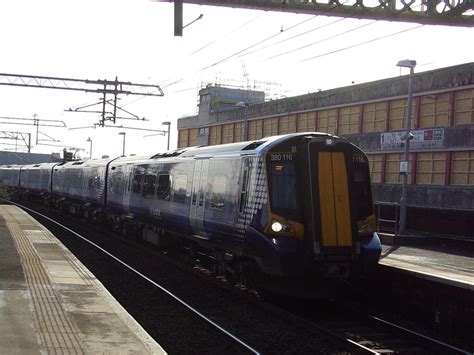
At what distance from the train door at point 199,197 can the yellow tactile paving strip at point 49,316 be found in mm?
3342

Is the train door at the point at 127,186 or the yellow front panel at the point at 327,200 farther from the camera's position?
the train door at the point at 127,186

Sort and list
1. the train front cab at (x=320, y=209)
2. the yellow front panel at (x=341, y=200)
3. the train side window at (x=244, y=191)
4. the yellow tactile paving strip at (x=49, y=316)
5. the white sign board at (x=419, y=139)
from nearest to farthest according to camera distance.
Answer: the yellow tactile paving strip at (x=49, y=316), the train front cab at (x=320, y=209), the yellow front panel at (x=341, y=200), the train side window at (x=244, y=191), the white sign board at (x=419, y=139)

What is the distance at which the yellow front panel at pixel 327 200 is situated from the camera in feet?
29.9

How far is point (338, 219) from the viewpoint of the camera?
9.25 meters

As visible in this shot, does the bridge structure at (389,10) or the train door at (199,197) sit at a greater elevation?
the bridge structure at (389,10)

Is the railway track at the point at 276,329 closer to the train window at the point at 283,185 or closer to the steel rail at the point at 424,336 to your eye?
the steel rail at the point at 424,336

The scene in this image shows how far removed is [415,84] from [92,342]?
32.2 meters

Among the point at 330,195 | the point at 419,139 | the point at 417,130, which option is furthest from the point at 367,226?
the point at 417,130

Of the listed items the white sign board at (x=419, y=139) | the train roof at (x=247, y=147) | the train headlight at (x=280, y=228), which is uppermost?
the white sign board at (x=419, y=139)

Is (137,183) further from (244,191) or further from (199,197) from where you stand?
(244,191)

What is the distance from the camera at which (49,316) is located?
743cm

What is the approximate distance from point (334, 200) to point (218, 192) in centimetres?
294

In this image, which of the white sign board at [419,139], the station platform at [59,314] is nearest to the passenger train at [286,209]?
the station platform at [59,314]

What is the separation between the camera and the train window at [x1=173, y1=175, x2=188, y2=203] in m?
13.8
